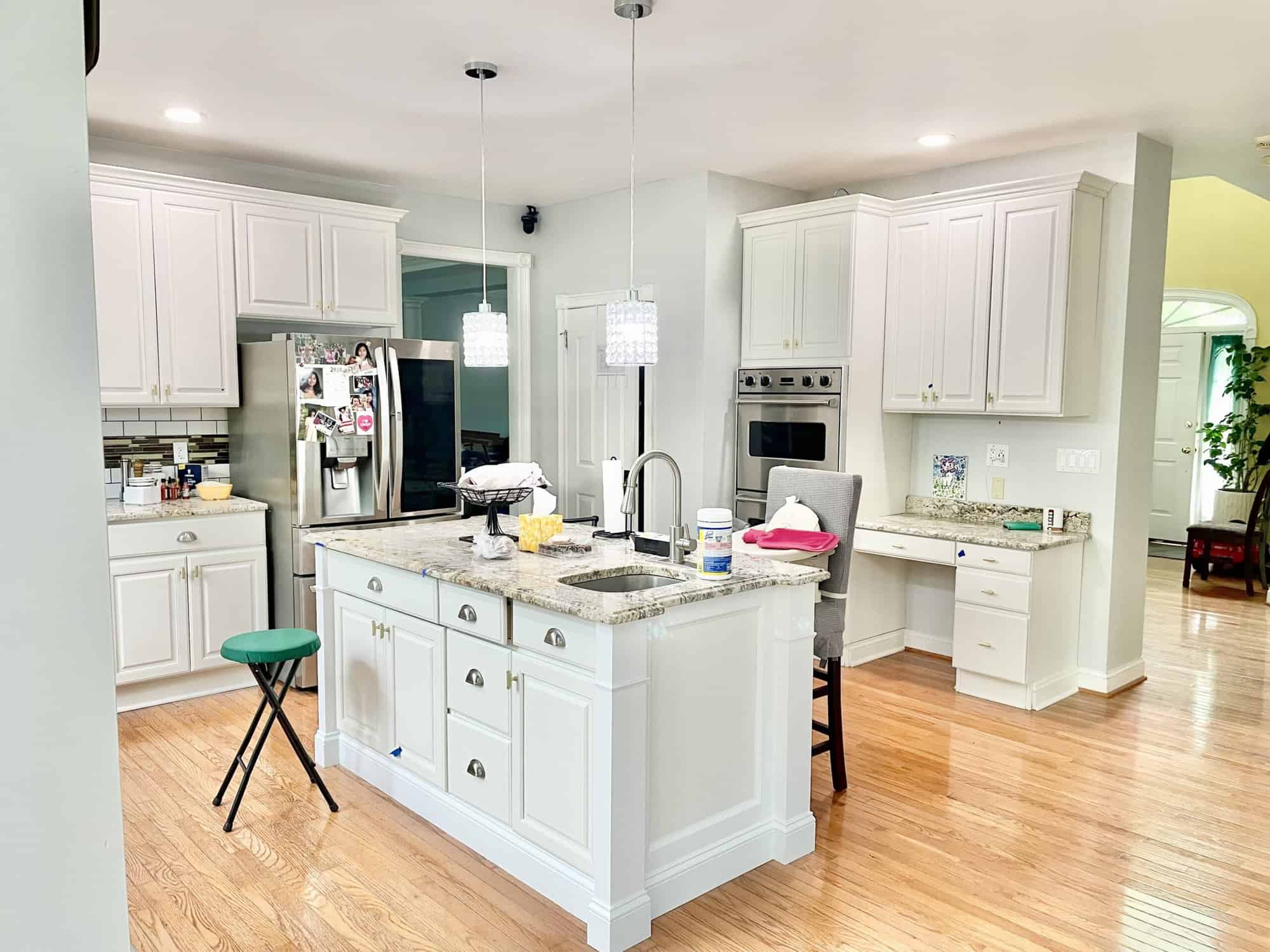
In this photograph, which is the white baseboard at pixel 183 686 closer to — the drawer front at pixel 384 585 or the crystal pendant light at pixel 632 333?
the drawer front at pixel 384 585

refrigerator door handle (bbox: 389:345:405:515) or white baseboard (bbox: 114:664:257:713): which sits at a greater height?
refrigerator door handle (bbox: 389:345:405:515)

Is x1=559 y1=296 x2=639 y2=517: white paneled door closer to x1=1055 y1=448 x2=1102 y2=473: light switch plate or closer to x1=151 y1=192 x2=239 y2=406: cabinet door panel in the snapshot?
x1=151 y1=192 x2=239 y2=406: cabinet door panel

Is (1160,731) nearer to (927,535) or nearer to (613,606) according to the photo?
(927,535)

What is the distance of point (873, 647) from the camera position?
16.8 ft

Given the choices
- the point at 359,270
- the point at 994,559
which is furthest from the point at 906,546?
the point at 359,270

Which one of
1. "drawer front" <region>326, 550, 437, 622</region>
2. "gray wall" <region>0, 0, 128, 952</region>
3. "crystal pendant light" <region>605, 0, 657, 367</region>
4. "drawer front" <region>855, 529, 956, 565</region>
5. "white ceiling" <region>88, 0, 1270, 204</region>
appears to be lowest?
"drawer front" <region>855, 529, 956, 565</region>

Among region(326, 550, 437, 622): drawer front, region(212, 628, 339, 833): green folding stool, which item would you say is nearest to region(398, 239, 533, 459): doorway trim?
region(326, 550, 437, 622): drawer front

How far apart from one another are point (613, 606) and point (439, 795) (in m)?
1.17

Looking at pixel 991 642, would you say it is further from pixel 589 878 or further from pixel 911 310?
pixel 589 878

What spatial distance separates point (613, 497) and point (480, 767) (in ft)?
3.61

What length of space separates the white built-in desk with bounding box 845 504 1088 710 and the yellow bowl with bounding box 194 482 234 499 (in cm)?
344

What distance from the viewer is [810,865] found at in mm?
2818

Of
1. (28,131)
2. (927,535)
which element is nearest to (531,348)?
(927,535)

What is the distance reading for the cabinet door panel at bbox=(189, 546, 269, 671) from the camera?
4.33 meters
